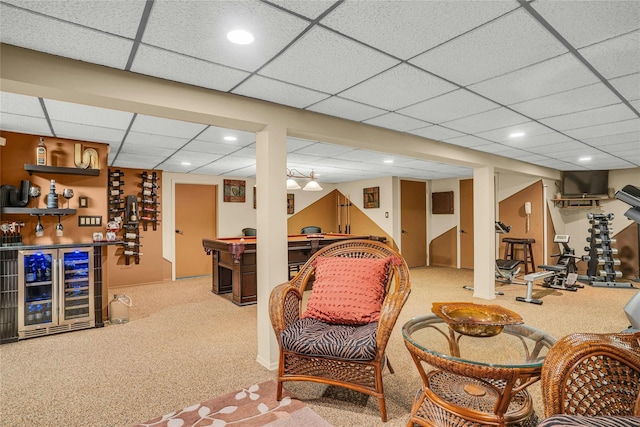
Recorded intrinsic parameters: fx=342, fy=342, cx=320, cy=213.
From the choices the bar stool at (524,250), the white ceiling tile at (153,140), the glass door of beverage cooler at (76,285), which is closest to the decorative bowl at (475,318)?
the white ceiling tile at (153,140)

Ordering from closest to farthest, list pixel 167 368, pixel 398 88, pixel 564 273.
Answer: pixel 398 88 < pixel 167 368 < pixel 564 273

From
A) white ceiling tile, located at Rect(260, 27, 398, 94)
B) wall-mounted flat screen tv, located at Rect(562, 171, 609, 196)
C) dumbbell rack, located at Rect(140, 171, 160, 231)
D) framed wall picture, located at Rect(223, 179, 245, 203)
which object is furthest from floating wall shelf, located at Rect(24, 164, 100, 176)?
wall-mounted flat screen tv, located at Rect(562, 171, 609, 196)

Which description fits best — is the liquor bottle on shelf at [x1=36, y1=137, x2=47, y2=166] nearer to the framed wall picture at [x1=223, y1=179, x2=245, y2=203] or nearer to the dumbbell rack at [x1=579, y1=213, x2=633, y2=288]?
the framed wall picture at [x1=223, y1=179, x2=245, y2=203]

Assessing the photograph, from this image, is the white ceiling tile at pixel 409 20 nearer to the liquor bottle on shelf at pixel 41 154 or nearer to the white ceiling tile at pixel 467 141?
the white ceiling tile at pixel 467 141

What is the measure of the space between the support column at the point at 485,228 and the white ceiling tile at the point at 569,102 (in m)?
2.09

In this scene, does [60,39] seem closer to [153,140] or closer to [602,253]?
[153,140]

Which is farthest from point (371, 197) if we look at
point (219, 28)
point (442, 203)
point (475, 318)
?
point (219, 28)

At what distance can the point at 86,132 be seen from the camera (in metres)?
3.71

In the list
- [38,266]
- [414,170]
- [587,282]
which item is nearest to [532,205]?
[587,282]

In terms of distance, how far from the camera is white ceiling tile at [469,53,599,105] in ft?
7.12

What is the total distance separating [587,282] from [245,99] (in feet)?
23.2

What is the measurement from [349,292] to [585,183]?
23.5 ft

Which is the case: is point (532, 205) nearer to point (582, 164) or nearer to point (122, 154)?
point (582, 164)

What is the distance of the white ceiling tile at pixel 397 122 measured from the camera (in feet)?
10.8
